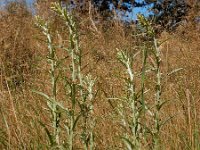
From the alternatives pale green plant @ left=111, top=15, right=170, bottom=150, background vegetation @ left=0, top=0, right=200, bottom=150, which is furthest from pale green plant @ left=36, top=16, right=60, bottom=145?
pale green plant @ left=111, top=15, right=170, bottom=150

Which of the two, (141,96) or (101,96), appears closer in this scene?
(141,96)

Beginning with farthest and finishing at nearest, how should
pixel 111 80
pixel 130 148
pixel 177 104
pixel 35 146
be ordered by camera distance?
1. pixel 111 80
2. pixel 177 104
3. pixel 35 146
4. pixel 130 148

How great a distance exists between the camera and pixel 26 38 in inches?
209

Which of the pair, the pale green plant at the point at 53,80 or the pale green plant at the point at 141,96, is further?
the pale green plant at the point at 53,80

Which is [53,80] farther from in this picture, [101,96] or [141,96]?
[101,96]

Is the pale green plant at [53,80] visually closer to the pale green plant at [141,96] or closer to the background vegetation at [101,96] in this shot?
the background vegetation at [101,96]

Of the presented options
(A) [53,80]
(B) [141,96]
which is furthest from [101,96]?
(B) [141,96]

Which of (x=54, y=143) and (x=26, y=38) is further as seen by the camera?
(x=26, y=38)

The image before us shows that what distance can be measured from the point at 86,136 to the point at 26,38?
4209mm

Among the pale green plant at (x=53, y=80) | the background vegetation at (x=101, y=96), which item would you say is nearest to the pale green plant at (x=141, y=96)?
the background vegetation at (x=101, y=96)

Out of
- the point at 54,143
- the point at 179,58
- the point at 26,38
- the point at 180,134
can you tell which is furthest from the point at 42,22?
the point at 26,38

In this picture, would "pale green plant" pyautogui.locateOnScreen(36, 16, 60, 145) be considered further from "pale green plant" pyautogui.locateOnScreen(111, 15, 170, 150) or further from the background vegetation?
"pale green plant" pyautogui.locateOnScreen(111, 15, 170, 150)

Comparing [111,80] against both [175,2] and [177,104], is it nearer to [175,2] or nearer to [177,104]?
Result: [177,104]

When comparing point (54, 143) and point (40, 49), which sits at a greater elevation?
point (40, 49)
